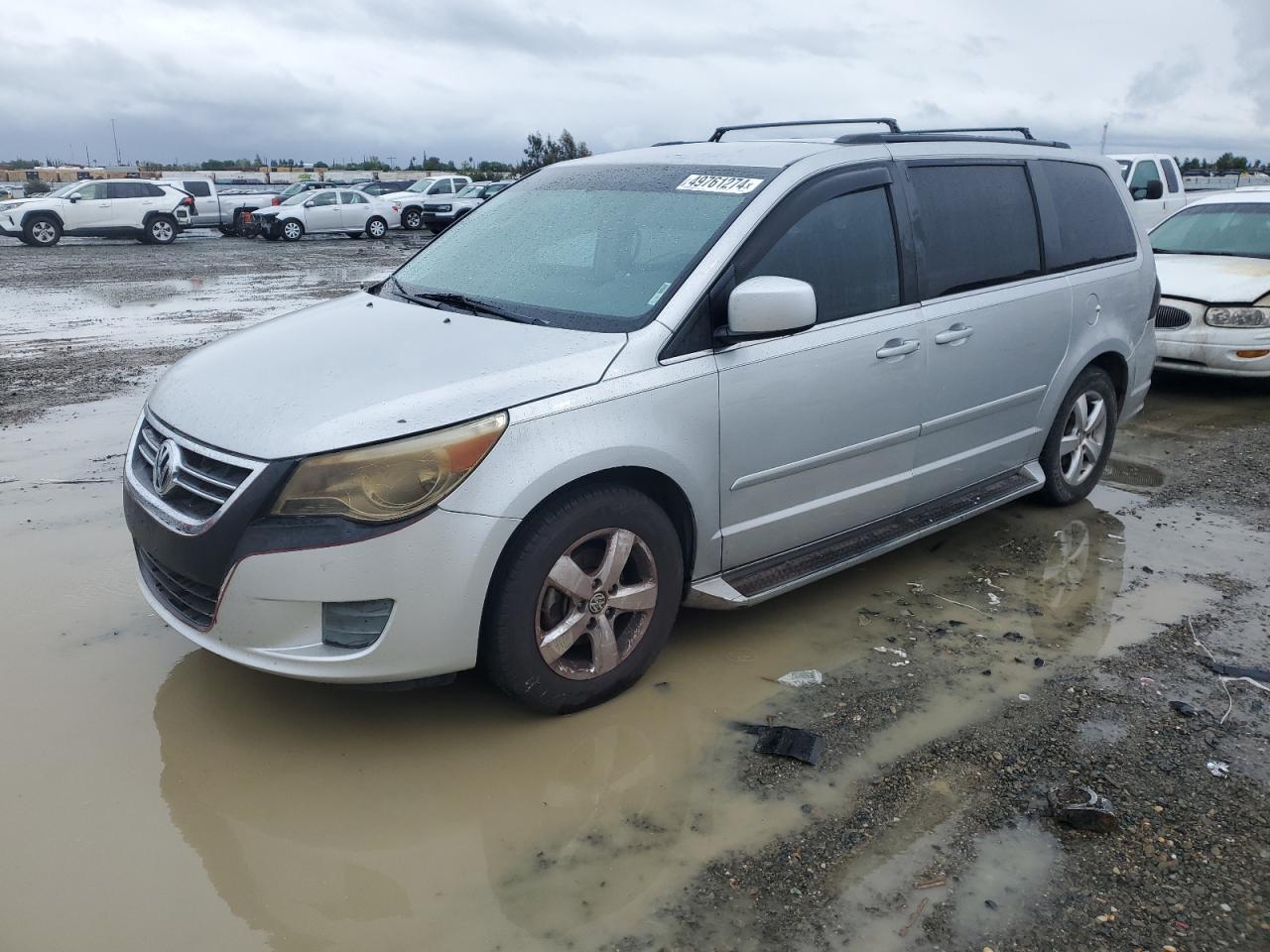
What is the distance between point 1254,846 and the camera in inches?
111

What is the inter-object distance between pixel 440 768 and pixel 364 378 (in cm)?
122

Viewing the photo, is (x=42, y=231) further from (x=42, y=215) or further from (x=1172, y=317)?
(x=1172, y=317)

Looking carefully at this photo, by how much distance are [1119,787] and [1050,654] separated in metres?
0.93

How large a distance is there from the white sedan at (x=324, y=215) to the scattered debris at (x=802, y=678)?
87.0ft

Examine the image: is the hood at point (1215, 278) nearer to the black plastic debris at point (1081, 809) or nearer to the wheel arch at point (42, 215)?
the black plastic debris at point (1081, 809)

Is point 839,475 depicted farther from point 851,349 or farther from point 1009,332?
point 1009,332

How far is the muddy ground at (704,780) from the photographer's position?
8.41 ft

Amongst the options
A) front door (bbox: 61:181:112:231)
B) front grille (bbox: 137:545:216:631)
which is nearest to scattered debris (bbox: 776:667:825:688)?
front grille (bbox: 137:545:216:631)

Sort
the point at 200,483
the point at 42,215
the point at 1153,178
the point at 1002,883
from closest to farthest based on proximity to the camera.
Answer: the point at 1002,883
the point at 200,483
the point at 1153,178
the point at 42,215

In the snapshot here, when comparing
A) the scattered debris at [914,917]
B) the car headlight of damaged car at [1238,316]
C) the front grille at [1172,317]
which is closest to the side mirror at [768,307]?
the scattered debris at [914,917]

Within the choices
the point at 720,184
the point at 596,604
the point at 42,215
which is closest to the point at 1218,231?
the point at 720,184

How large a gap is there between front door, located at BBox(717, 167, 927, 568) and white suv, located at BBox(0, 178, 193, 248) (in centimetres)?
2537

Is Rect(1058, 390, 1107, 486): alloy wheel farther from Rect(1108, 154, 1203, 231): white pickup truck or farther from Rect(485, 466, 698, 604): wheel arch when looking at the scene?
Rect(1108, 154, 1203, 231): white pickup truck

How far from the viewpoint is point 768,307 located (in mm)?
3430
